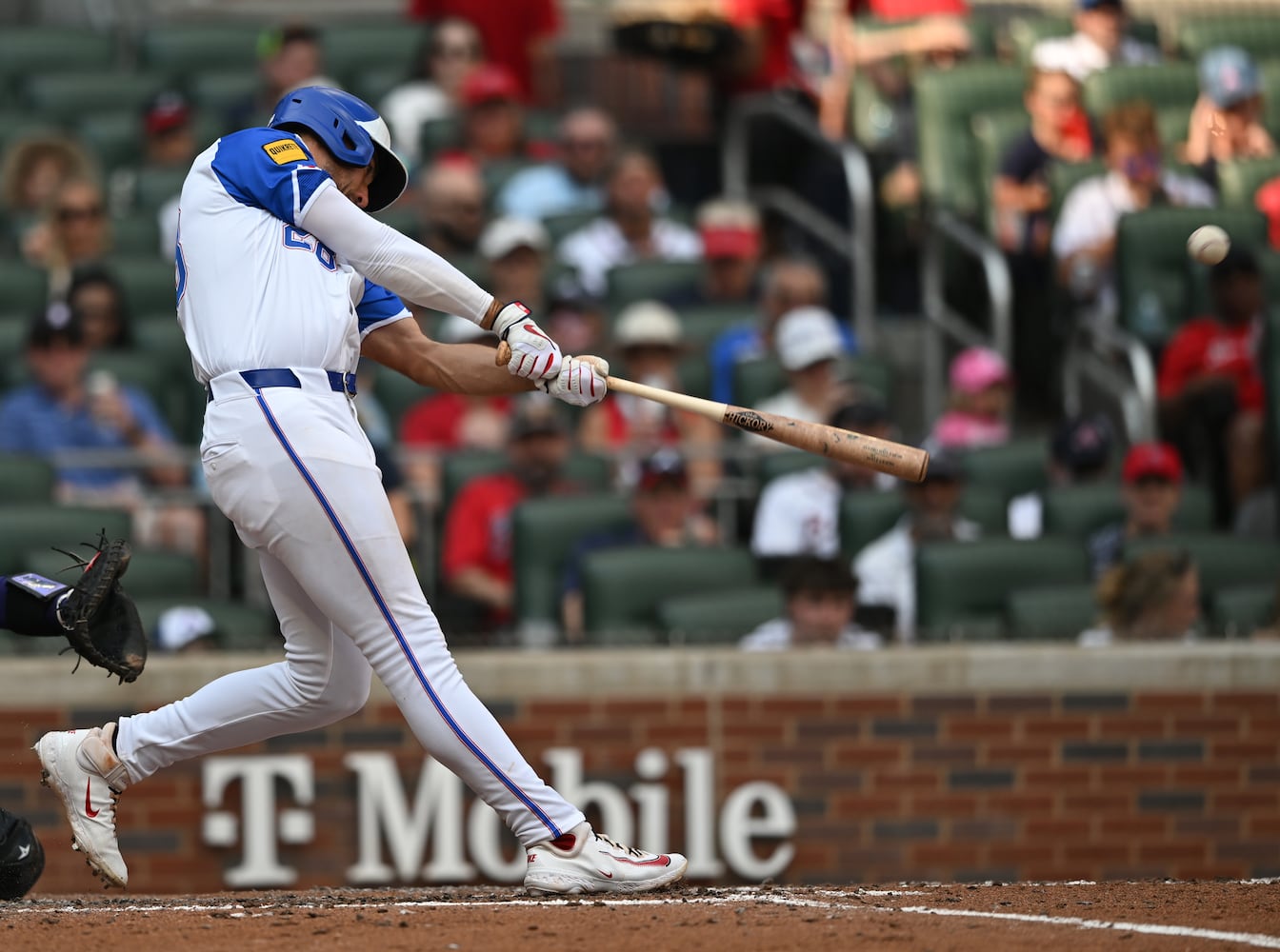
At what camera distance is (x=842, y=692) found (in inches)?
266

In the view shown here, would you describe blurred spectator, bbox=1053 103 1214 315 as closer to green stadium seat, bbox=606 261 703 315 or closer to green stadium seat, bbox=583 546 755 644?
green stadium seat, bbox=606 261 703 315

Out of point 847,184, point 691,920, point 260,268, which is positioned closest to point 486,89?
point 847,184

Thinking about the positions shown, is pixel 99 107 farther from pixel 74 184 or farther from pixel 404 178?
pixel 404 178

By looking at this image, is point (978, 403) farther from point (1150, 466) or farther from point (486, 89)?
point (486, 89)

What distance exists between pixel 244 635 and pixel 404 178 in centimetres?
257

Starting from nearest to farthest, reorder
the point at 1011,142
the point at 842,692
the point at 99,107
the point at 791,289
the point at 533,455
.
Answer: the point at 842,692 < the point at 533,455 < the point at 791,289 < the point at 1011,142 < the point at 99,107

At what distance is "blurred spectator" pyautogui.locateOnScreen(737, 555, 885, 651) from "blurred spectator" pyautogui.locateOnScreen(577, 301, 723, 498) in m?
1.31

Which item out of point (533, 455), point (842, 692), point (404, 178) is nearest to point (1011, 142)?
point (533, 455)

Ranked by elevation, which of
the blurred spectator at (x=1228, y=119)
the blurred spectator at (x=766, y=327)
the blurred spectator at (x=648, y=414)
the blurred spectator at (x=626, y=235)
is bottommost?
the blurred spectator at (x=648, y=414)

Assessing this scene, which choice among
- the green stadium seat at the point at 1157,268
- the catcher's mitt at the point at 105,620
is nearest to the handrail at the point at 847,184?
the green stadium seat at the point at 1157,268

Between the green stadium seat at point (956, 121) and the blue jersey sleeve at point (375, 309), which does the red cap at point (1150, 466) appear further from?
the blue jersey sleeve at point (375, 309)

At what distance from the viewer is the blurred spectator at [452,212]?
929 cm

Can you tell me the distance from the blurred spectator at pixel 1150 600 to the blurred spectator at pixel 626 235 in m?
3.09

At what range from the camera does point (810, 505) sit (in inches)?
306
